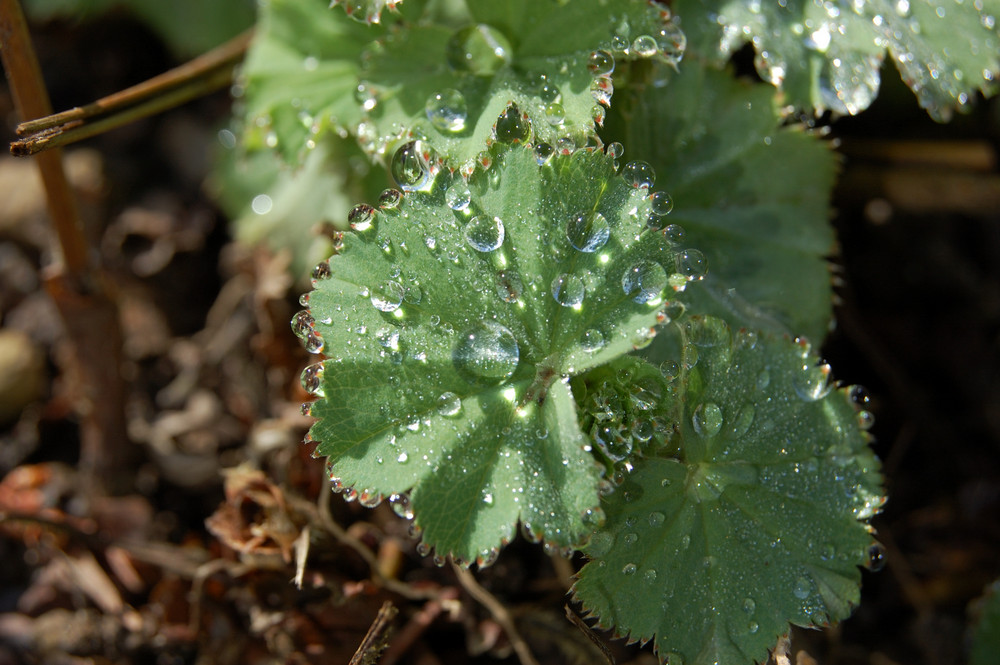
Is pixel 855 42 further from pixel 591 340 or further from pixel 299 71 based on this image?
pixel 299 71

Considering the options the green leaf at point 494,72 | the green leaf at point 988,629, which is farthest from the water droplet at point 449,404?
the green leaf at point 988,629

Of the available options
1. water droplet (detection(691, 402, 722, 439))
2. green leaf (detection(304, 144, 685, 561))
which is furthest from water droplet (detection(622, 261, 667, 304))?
water droplet (detection(691, 402, 722, 439))

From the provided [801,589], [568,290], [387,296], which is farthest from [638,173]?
[801,589]

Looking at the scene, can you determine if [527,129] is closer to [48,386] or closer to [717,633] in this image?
[717,633]

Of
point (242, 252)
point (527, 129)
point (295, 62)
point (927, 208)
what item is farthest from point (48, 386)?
point (927, 208)

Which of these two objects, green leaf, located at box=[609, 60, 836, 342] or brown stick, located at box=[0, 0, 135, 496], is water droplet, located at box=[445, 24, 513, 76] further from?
brown stick, located at box=[0, 0, 135, 496]

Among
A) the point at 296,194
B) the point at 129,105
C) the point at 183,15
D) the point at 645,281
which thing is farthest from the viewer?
the point at 183,15

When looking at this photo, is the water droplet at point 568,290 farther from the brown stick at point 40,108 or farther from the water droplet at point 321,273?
the brown stick at point 40,108
